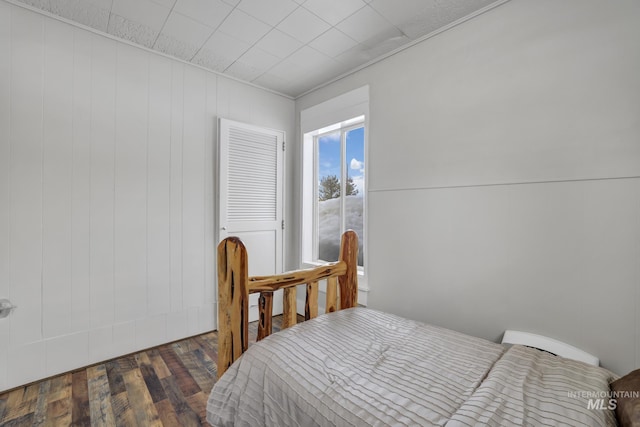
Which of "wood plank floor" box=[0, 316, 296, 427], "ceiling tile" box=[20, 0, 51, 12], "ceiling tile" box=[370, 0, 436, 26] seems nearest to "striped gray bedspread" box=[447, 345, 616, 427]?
"wood plank floor" box=[0, 316, 296, 427]

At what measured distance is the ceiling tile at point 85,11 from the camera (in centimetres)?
191

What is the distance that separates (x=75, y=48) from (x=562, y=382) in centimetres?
344

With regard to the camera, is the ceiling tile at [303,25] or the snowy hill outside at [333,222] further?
the snowy hill outside at [333,222]

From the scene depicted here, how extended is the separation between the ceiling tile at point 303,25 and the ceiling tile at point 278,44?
2.4 inches

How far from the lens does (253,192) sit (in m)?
3.09

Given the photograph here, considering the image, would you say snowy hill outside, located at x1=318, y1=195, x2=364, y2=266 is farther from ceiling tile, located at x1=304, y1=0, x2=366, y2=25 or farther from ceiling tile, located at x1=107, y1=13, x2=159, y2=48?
ceiling tile, located at x1=107, y1=13, x2=159, y2=48

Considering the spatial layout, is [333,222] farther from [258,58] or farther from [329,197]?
[258,58]

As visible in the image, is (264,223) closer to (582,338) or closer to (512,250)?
(512,250)

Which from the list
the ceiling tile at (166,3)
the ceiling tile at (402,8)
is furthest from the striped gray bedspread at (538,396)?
the ceiling tile at (166,3)

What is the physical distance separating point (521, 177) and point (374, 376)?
4.81 ft

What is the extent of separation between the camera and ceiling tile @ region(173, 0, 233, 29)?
1.89m

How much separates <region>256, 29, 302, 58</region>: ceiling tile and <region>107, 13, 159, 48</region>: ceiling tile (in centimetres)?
82

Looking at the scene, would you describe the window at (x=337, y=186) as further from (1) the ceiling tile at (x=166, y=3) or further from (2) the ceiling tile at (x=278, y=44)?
(1) the ceiling tile at (x=166, y=3)

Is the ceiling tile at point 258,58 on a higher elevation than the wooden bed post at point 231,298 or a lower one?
higher
